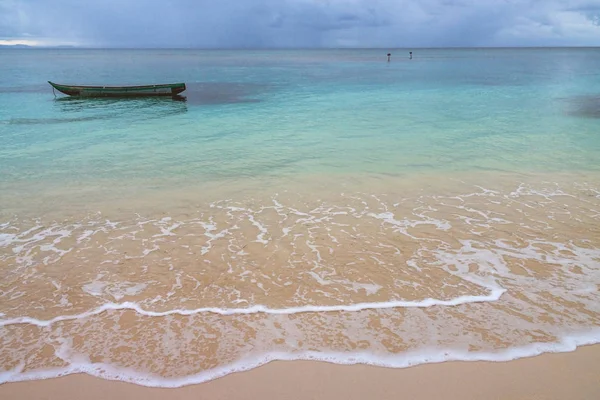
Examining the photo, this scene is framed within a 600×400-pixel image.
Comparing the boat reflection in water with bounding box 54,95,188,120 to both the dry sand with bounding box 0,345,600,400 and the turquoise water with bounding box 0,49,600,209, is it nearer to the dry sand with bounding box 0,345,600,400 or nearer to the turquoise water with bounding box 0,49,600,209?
the turquoise water with bounding box 0,49,600,209

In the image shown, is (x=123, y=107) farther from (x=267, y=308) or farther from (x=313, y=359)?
(x=313, y=359)

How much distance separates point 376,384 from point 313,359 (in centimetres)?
71

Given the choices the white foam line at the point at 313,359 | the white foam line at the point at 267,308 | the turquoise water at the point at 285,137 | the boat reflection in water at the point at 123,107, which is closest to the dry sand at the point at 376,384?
the white foam line at the point at 313,359

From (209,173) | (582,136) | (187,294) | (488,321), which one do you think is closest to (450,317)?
(488,321)

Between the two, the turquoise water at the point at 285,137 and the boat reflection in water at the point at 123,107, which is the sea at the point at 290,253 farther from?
the boat reflection in water at the point at 123,107

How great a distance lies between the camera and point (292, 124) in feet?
65.2

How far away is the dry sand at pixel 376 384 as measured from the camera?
388 centimetres

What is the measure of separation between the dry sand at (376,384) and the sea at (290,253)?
14 centimetres

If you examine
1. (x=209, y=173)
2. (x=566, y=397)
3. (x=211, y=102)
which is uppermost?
(x=211, y=102)

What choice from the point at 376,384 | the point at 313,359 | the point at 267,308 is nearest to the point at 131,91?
the point at 267,308

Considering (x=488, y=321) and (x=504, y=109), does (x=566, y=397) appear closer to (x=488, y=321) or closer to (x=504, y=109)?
(x=488, y=321)

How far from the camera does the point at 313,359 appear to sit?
14.4 feet

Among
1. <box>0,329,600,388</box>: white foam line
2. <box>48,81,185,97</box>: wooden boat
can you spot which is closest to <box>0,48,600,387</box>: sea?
<box>0,329,600,388</box>: white foam line

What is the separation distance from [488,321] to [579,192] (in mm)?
6735
